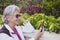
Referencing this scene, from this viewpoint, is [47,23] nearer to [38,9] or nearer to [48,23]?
[48,23]

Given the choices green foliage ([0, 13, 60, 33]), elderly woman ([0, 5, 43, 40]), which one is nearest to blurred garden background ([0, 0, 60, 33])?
green foliage ([0, 13, 60, 33])

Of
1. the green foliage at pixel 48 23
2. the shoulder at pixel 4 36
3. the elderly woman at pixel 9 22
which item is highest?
the elderly woman at pixel 9 22

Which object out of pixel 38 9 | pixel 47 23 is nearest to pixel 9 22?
pixel 47 23

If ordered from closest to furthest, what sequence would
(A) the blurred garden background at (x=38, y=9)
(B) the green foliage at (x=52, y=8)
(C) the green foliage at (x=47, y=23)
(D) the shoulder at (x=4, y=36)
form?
1. (D) the shoulder at (x=4, y=36)
2. (C) the green foliage at (x=47, y=23)
3. (A) the blurred garden background at (x=38, y=9)
4. (B) the green foliage at (x=52, y=8)

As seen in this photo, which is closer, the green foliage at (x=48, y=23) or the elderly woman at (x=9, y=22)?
the elderly woman at (x=9, y=22)

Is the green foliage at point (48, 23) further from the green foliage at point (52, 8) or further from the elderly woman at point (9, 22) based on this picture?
the elderly woman at point (9, 22)

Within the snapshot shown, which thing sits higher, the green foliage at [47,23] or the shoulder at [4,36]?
the shoulder at [4,36]

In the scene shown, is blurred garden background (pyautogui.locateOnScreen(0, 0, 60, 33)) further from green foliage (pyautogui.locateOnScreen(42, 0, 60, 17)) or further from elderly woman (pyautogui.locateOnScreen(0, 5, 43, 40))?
elderly woman (pyautogui.locateOnScreen(0, 5, 43, 40))

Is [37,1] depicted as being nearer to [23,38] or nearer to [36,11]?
[36,11]

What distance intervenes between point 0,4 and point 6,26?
31.5ft

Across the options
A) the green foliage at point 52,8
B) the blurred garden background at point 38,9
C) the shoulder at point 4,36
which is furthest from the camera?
the green foliage at point 52,8

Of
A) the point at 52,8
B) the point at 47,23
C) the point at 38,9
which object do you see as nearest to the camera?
the point at 47,23

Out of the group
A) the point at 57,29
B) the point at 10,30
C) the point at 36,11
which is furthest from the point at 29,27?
the point at 36,11

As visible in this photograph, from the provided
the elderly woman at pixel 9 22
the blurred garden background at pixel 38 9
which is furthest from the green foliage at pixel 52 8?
the elderly woman at pixel 9 22
